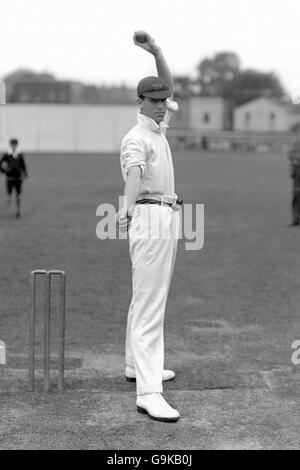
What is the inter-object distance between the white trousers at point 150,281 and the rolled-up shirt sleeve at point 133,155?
285 millimetres

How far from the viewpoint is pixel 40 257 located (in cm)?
1226

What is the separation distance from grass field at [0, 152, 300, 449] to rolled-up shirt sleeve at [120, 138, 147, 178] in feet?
5.23

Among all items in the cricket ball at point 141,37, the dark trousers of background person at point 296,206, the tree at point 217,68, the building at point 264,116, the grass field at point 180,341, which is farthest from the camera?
the tree at point 217,68

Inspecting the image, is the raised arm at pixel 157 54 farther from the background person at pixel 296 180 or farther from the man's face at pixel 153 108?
the background person at pixel 296 180

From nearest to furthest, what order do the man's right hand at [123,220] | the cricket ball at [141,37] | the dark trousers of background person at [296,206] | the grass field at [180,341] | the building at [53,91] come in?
1. the grass field at [180,341]
2. the man's right hand at [123,220]
3. the cricket ball at [141,37]
4. the dark trousers of background person at [296,206]
5. the building at [53,91]

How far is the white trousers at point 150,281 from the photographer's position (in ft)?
17.2

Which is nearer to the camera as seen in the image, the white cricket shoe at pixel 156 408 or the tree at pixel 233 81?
the white cricket shoe at pixel 156 408

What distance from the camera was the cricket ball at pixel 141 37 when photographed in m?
5.52

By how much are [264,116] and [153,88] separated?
104 meters

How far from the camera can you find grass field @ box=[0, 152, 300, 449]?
4887 millimetres

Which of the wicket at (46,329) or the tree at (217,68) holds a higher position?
the tree at (217,68)

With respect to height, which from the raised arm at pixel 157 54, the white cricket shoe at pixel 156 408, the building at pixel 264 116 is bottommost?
the white cricket shoe at pixel 156 408

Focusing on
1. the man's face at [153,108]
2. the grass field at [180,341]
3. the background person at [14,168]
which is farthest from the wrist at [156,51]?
the background person at [14,168]

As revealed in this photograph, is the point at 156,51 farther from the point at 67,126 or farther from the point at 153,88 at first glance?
the point at 67,126
